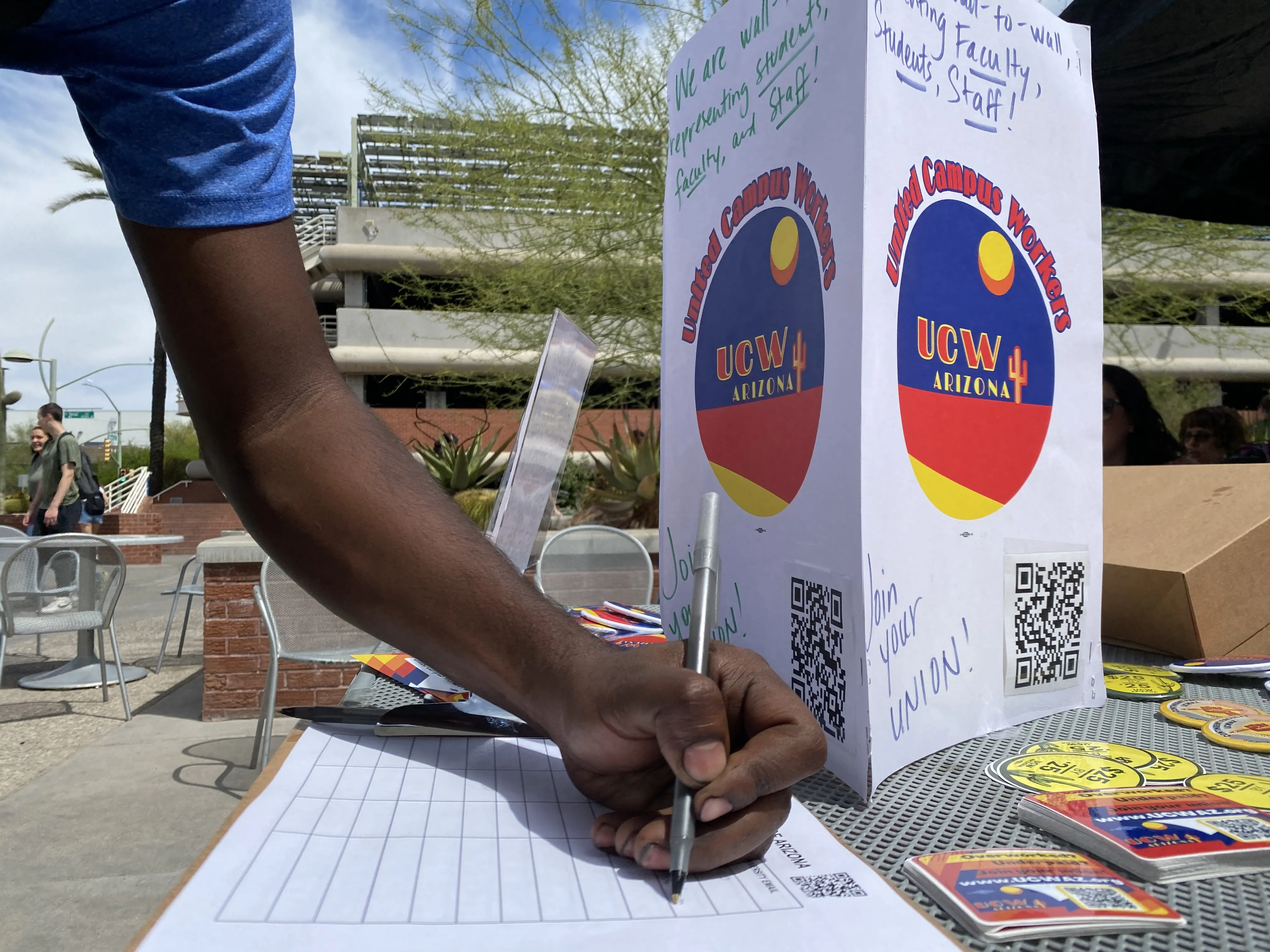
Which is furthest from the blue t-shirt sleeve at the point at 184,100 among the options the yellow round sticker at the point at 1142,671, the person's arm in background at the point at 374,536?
the yellow round sticker at the point at 1142,671

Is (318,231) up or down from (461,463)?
up

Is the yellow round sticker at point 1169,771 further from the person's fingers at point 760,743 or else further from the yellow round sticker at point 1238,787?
the person's fingers at point 760,743

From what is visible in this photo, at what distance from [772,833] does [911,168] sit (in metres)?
0.56

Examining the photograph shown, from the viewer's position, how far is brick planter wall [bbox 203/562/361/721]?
434 cm

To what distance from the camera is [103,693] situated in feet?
16.3

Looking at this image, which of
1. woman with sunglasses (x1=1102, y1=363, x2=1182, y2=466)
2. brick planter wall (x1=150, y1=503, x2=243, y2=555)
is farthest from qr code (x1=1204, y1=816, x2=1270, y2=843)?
brick planter wall (x1=150, y1=503, x2=243, y2=555)

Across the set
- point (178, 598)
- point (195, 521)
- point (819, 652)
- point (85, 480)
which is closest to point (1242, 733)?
point (819, 652)

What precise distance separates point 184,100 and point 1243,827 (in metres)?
0.89

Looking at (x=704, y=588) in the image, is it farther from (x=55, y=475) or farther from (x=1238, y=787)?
(x=55, y=475)

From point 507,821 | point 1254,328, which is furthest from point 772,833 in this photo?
point 1254,328

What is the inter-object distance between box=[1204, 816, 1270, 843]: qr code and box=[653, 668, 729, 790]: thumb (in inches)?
13.1

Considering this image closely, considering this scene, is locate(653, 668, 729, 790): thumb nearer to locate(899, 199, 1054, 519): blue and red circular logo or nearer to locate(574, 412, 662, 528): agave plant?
locate(899, 199, 1054, 519): blue and red circular logo

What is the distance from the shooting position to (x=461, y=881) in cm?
54

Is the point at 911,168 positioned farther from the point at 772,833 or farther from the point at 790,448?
the point at 772,833
